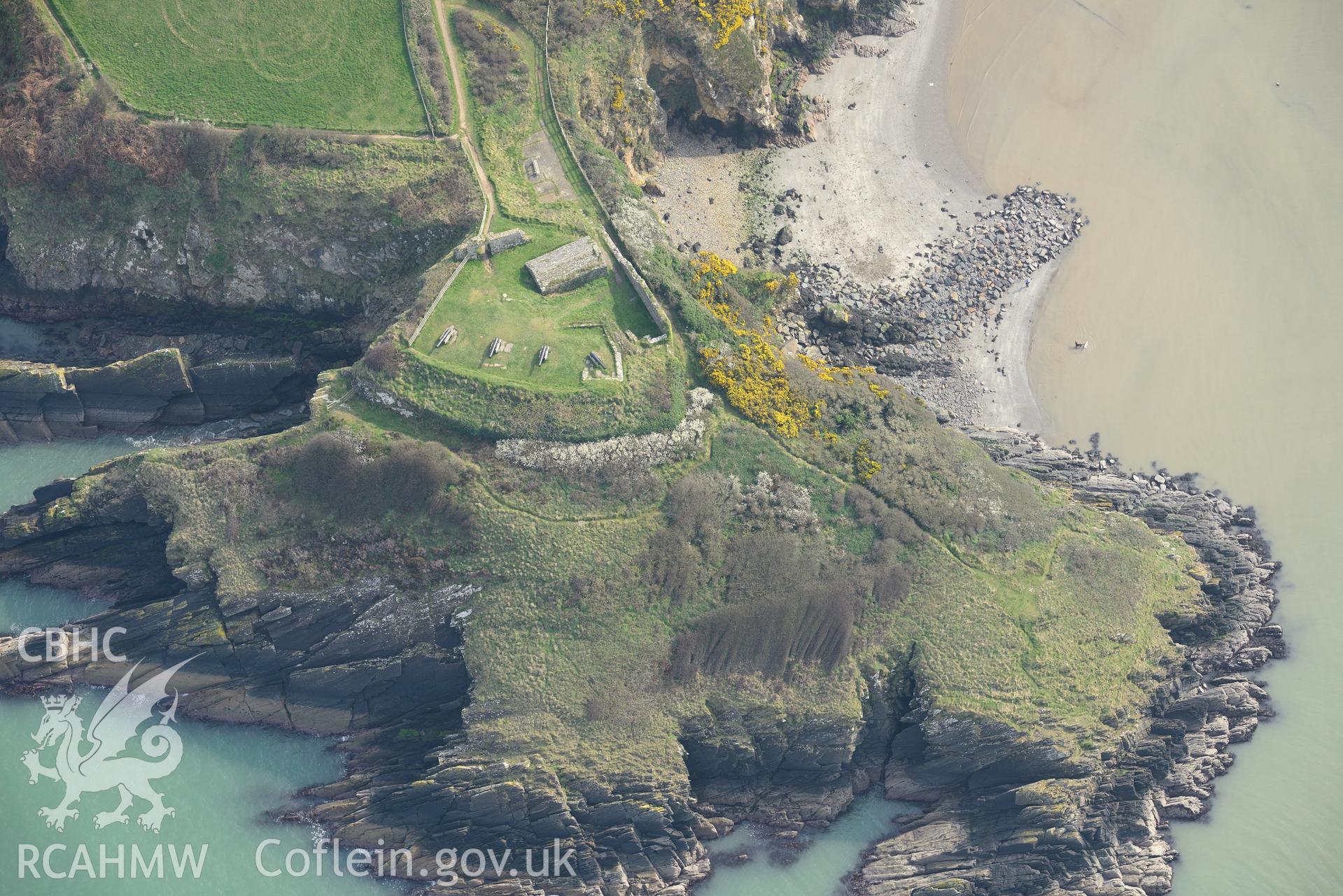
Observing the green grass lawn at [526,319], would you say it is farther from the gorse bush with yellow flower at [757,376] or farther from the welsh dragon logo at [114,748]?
the welsh dragon logo at [114,748]

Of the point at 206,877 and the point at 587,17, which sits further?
the point at 587,17

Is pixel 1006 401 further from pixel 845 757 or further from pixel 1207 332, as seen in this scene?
pixel 845 757

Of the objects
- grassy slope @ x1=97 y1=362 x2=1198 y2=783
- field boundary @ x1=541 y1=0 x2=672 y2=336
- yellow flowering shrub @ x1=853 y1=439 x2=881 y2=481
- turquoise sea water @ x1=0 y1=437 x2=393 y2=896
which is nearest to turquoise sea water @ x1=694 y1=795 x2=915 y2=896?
grassy slope @ x1=97 y1=362 x2=1198 y2=783

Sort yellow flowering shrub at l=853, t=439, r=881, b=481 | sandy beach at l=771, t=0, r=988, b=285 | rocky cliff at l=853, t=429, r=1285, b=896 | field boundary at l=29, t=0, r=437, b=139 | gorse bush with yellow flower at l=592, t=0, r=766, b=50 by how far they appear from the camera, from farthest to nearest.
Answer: sandy beach at l=771, t=0, r=988, b=285 < gorse bush with yellow flower at l=592, t=0, r=766, b=50 < field boundary at l=29, t=0, r=437, b=139 < yellow flowering shrub at l=853, t=439, r=881, b=481 < rocky cliff at l=853, t=429, r=1285, b=896

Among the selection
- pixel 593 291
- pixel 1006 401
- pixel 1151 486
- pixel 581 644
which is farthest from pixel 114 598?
pixel 1151 486

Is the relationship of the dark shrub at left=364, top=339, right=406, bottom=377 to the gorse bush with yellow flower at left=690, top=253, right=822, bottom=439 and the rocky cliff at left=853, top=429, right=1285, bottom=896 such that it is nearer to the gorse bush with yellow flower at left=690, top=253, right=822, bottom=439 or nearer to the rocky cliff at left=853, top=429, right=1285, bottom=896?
the gorse bush with yellow flower at left=690, top=253, right=822, bottom=439

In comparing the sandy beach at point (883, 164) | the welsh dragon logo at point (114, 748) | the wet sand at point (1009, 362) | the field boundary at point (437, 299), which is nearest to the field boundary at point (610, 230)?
the field boundary at point (437, 299)
